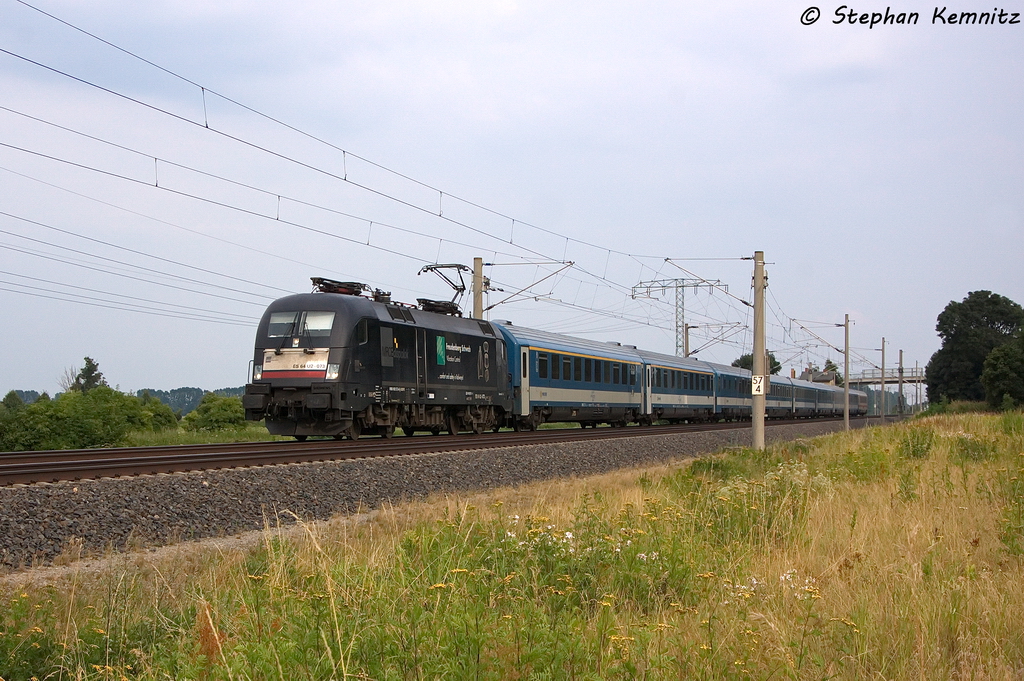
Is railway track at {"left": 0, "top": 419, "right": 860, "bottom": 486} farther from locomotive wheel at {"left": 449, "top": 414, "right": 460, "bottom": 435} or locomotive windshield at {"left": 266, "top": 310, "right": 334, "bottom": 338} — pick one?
locomotive wheel at {"left": 449, "top": 414, "right": 460, "bottom": 435}

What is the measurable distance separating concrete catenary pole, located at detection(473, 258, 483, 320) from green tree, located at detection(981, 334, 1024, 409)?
1906 inches

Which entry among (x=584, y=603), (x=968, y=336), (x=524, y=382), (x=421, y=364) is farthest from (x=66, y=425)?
(x=968, y=336)

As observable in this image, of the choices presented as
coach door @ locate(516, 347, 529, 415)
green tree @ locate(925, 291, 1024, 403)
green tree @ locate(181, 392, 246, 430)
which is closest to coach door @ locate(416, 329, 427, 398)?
coach door @ locate(516, 347, 529, 415)

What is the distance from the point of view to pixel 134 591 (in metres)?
6.39

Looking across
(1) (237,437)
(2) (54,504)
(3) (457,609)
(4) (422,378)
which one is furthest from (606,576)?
(1) (237,437)

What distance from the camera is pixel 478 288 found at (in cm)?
3159

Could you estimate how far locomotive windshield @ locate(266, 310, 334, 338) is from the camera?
798 inches

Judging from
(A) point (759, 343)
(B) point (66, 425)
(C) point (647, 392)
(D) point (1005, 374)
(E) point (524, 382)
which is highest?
(A) point (759, 343)

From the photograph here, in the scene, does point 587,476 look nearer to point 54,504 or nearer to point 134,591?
point 54,504

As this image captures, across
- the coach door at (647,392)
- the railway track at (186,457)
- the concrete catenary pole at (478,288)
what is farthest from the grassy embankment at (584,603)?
the coach door at (647,392)

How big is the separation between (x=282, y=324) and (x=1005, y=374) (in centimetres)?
6140

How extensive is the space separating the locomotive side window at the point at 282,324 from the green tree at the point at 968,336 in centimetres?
8772

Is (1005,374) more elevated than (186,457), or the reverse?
(1005,374)

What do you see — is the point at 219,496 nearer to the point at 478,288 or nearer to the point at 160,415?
the point at 478,288
